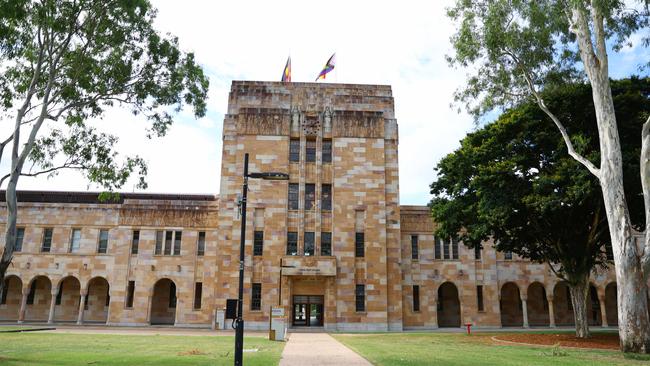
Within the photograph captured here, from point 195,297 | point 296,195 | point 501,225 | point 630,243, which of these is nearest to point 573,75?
point 501,225

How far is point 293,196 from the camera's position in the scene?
41312 mm

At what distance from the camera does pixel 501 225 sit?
1123 inches

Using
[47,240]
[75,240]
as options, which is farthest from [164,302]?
[47,240]

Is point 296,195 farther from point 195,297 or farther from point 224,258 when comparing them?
point 195,297

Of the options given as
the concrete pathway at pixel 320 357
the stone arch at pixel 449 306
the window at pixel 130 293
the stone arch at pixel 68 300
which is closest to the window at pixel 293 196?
the window at pixel 130 293

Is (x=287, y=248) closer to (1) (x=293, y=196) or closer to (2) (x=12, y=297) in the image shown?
(1) (x=293, y=196)

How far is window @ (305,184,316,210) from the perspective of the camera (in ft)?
135

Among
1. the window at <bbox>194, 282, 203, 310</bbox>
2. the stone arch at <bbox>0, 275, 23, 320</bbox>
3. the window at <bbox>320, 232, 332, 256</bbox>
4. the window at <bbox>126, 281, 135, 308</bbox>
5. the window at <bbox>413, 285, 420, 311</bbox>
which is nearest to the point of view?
the window at <bbox>320, 232, 332, 256</bbox>

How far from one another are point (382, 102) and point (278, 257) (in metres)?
16.5

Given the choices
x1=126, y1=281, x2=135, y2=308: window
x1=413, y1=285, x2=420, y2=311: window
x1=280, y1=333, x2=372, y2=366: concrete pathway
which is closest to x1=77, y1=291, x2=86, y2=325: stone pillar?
x1=126, y1=281, x2=135, y2=308: window

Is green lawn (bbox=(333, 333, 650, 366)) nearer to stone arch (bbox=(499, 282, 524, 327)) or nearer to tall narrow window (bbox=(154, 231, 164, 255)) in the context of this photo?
tall narrow window (bbox=(154, 231, 164, 255))

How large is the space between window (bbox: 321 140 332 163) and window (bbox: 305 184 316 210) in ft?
8.14

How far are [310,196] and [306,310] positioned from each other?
9030 mm

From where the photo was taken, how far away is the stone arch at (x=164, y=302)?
150 ft
